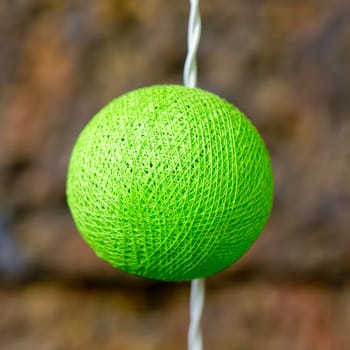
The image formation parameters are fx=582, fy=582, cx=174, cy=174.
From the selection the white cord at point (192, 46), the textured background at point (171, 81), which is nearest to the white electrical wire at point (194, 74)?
the white cord at point (192, 46)

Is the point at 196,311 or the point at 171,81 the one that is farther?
the point at 171,81

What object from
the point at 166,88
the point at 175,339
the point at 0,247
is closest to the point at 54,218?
the point at 0,247

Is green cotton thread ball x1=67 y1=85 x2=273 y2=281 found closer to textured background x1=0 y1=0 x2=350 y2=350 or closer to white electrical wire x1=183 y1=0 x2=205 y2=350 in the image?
white electrical wire x1=183 y1=0 x2=205 y2=350

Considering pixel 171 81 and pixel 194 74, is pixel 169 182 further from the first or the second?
pixel 171 81

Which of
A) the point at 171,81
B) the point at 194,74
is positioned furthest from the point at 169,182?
the point at 171,81

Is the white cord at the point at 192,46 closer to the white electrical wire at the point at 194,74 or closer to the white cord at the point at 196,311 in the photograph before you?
the white electrical wire at the point at 194,74

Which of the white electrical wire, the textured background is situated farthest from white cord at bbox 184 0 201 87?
the textured background
